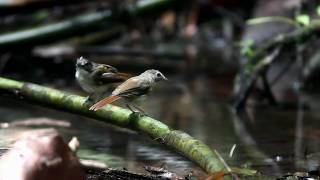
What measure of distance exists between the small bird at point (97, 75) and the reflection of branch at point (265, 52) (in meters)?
2.02

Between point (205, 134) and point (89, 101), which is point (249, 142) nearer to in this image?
point (205, 134)

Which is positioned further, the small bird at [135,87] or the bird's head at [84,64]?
the bird's head at [84,64]

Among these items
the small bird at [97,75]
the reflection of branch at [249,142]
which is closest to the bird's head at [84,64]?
the small bird at [97,75]

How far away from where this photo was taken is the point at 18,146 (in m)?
2.03

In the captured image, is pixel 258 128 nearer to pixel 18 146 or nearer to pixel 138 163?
pixel 138 163

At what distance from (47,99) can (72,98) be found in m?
0.17

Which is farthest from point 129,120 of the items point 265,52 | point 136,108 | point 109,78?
point 265,52

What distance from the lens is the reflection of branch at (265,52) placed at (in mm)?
4703

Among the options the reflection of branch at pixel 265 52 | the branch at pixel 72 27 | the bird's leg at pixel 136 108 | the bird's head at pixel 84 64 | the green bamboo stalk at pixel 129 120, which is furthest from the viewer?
the branch at pixel 72 27

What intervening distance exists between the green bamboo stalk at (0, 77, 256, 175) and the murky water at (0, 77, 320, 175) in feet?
0.61

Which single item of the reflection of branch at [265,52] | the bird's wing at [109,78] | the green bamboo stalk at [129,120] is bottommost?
the green bamboo stalk at [129,120]

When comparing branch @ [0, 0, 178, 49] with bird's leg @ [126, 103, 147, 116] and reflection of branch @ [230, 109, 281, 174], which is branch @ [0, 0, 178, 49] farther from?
bird's leg @ [126, 103, 147, 116]

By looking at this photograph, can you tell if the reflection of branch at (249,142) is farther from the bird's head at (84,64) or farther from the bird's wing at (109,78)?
the bird's head at (84,64)

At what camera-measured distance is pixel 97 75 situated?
2.84 m
